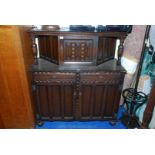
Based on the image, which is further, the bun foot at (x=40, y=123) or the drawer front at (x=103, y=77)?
the bun foot at (x=40, y=123)

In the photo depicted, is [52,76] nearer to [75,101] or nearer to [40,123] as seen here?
[75,101]

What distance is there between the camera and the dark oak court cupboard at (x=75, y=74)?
1.88 meters

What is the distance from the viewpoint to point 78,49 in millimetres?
1930

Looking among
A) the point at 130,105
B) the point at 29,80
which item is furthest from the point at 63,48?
the point at 130,105

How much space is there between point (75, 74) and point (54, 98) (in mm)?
436

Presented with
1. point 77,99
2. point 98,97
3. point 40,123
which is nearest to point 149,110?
point 98,97

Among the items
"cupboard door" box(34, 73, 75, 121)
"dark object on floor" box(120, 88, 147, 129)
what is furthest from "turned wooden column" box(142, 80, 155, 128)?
"cupboard door" box(34, 73, 75, 121)

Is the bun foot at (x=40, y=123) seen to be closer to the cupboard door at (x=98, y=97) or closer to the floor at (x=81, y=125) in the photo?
the floor at (x=81, y=125)

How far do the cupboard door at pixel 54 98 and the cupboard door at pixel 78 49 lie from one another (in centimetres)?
23

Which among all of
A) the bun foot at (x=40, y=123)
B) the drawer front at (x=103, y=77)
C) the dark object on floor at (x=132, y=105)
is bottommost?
the bun foot at (x=40, y=123)

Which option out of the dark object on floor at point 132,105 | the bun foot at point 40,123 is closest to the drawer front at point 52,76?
the bun foot at point 40,123

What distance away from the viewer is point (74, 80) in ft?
6.39
